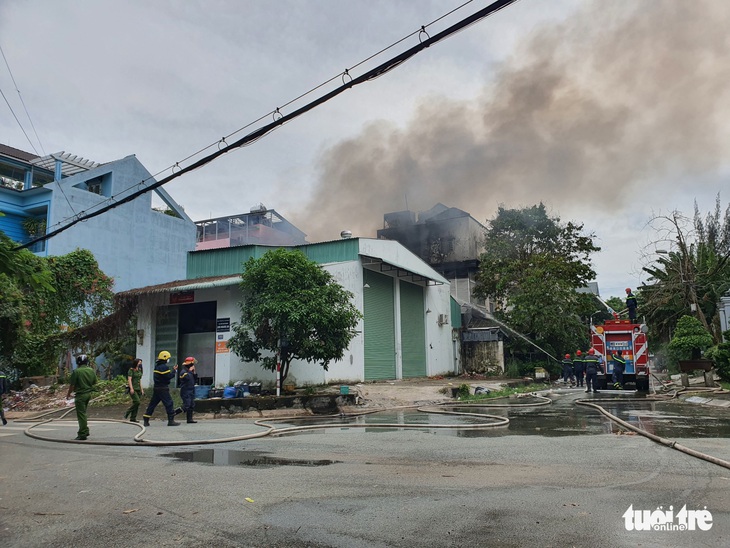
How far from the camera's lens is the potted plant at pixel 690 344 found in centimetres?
1941

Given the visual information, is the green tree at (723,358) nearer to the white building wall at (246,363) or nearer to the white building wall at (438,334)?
the white building wall at (246,363)

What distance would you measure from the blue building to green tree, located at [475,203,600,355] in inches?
755

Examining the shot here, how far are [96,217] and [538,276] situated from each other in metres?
23.4

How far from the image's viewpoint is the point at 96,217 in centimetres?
2828

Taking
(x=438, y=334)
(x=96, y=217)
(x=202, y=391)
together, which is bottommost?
(x=202, y=391)

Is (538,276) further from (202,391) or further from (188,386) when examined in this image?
(188,386)

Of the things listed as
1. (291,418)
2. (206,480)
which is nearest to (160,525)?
(206,480)

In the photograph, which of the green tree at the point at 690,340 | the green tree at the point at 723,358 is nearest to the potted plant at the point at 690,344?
the green tree at the point at 690,340

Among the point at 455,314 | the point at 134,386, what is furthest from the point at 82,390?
the point at 455,314

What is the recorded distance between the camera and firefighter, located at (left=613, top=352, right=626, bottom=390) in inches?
728

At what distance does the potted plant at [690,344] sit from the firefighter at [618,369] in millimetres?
2663

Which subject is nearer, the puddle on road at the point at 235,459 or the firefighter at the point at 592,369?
the puddle on road at the point at 235,459

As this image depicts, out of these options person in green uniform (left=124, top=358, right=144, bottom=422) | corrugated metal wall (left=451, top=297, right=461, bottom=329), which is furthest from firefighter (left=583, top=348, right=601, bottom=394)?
person in green uniform (left=124, top=358, right=144, bottom=422)

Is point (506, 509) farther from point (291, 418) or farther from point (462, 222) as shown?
point (462, 222)
